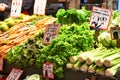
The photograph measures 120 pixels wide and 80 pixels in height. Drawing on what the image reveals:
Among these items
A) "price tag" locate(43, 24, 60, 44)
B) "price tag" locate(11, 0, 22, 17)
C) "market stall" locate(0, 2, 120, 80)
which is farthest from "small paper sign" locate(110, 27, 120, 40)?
"price tag" locate(11, 0, 22, 17)

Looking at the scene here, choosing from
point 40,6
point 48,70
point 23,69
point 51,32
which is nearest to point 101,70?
point 48,70

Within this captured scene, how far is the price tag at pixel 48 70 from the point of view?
9.42ft

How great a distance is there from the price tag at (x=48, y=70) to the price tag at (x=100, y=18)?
23.6 inches

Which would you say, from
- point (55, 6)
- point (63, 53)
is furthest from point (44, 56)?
point (55, 6)

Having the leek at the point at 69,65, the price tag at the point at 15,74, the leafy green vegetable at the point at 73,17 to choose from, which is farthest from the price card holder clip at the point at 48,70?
the leafy green vegetable at the point at 73,17

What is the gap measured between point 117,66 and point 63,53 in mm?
575

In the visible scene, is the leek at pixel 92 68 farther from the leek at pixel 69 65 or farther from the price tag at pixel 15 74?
the price tag at pixel 15 74

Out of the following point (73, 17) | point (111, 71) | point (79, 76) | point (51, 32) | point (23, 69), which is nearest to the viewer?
point (111, 71)

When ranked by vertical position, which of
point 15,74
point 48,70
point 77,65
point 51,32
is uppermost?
point 51,32

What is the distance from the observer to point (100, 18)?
3020mm

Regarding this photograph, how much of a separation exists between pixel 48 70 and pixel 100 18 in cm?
70

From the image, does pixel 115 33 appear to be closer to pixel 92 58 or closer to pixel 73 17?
pixel 92 58

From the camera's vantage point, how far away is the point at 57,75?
2.83 metres

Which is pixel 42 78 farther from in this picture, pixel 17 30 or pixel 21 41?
pixel 17 30
